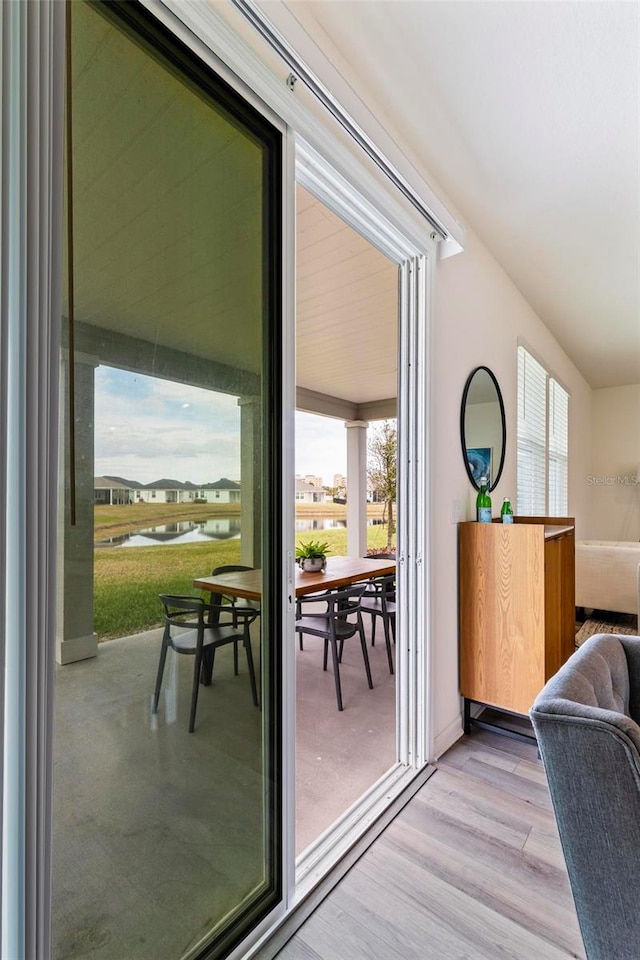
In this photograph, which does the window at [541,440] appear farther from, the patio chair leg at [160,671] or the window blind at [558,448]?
the patio chair leg at [160,671]

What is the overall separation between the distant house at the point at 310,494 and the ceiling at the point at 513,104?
3650 mm

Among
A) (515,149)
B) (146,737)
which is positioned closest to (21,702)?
(146,737)

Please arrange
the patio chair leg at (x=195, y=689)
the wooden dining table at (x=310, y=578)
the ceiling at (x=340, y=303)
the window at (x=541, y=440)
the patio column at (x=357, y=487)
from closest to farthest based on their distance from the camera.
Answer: the patio chair leg at (x=195, y=689) → the wooden dining table at (x=310, y=578) → the ceiling at (x=340, y=303) → the window at (x=541, y=440) → the patio column at (x=357, y=487)

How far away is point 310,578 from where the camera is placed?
3.23 m

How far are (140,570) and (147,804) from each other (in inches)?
20.7

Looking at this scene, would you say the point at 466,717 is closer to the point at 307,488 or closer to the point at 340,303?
the point at 340,303

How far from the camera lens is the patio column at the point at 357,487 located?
21.4ft

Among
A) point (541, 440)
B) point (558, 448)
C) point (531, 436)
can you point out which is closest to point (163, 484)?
point (531, 436)

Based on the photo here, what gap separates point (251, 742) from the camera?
1.29 m

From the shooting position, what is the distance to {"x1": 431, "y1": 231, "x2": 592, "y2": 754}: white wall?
2.26 metres

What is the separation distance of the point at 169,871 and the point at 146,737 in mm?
338

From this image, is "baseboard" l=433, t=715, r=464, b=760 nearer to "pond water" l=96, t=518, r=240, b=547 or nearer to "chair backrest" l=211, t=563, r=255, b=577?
"chair backrest" l=211, t=563, r=255, b=577

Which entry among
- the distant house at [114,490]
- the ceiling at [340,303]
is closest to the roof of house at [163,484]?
the distant house at [114,490]

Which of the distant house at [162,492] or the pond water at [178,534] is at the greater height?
the distant house at [162,492]
